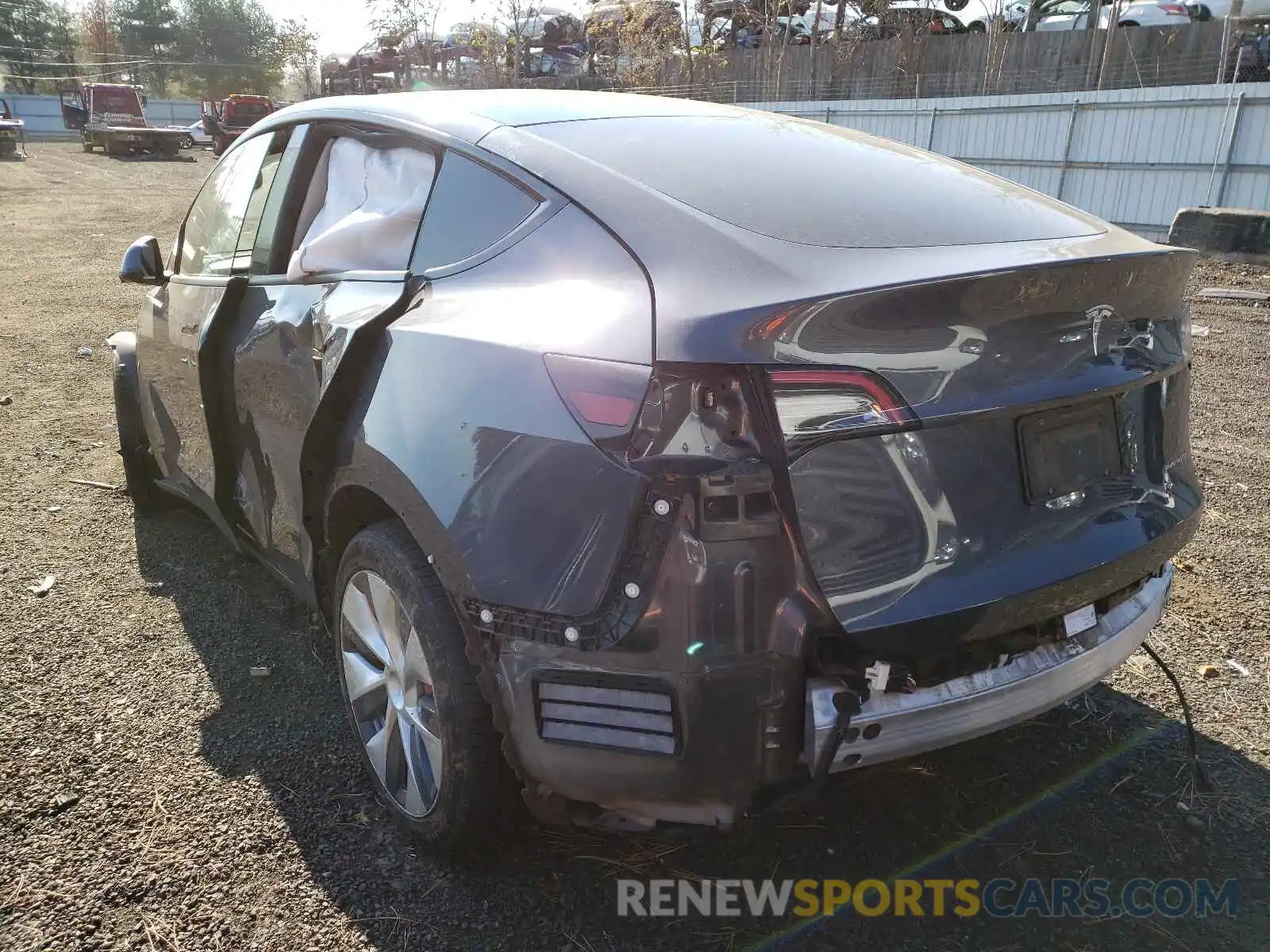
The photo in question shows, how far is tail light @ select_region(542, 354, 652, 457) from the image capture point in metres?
1.79

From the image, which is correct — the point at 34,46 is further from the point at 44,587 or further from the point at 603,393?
the point at 603,393

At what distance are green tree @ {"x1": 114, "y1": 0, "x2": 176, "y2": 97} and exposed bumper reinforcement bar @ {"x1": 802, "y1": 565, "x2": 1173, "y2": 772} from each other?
7175cm

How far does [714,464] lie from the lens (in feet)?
5.65

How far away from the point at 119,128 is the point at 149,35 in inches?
1446

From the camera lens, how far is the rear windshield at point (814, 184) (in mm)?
2133

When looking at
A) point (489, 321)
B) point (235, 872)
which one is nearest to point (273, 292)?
point (489, 321)

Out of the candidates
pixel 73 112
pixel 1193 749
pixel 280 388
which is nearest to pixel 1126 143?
pixel 1193 749

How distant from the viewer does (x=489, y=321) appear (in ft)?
6.98

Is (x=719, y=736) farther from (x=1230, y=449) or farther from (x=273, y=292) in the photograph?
(x=1230, y=449)

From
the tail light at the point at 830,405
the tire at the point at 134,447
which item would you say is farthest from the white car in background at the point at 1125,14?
the tail light at the point at 830,405

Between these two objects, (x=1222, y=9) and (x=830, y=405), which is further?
(x=1222, y=9)

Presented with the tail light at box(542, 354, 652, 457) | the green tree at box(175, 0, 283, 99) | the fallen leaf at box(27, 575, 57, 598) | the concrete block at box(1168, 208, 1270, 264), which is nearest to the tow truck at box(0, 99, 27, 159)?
the green tree at box(175, 0, 283, 99)

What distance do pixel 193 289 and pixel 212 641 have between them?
1256 mm

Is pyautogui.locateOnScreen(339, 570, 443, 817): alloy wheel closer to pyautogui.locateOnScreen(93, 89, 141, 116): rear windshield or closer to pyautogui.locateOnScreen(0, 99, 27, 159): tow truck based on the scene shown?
pyautogui.locateOnScreen(0, 99, 27, 159): tow truck
